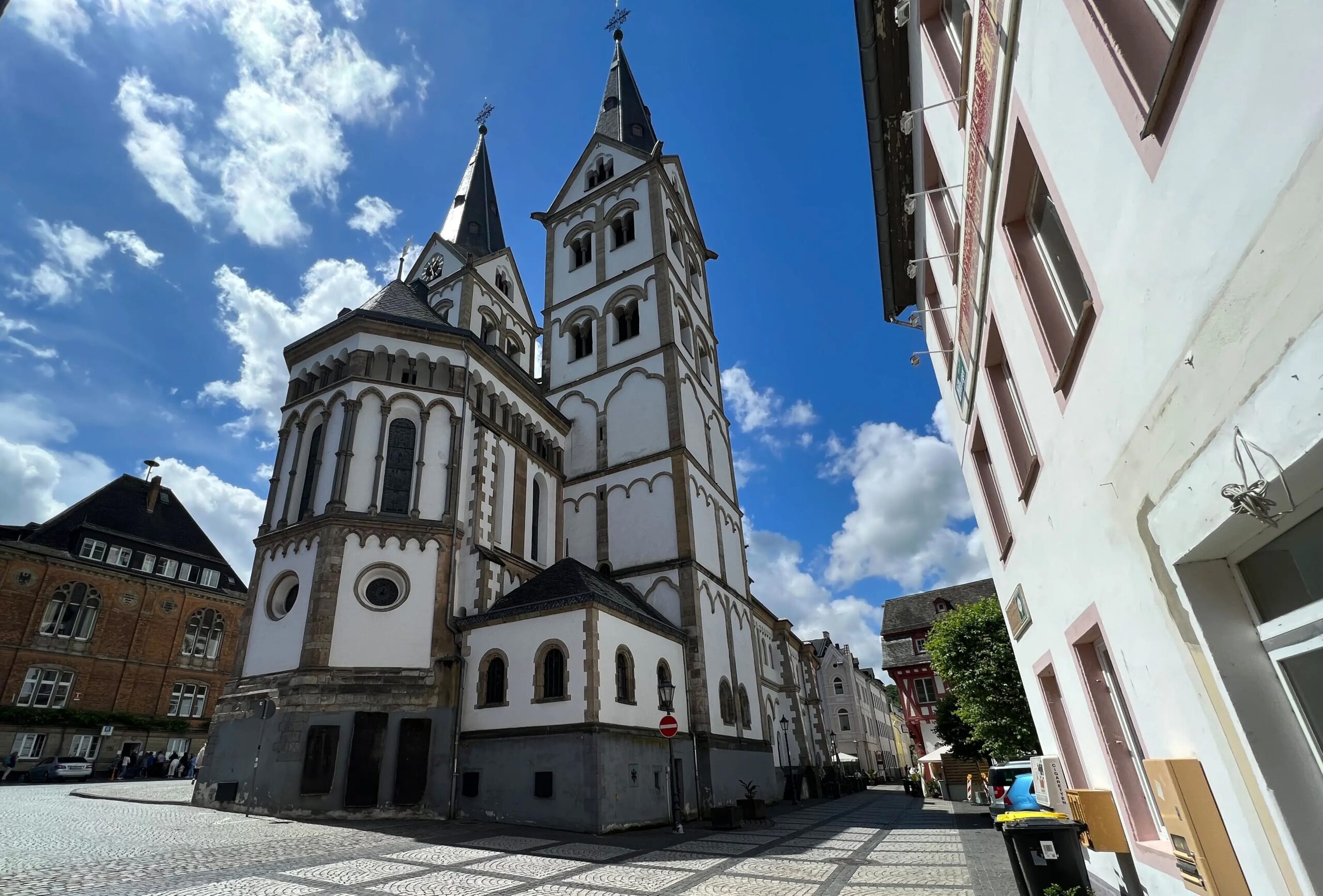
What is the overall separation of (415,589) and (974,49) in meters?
16.7

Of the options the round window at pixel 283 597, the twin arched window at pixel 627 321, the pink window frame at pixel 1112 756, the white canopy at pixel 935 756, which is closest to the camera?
the pink window frame at pixel 1112 756

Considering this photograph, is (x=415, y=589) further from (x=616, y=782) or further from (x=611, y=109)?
(x=611, y=109)

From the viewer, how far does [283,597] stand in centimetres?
1741

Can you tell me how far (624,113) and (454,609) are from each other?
31.3 metres

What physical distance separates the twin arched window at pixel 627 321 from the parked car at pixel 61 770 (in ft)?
95.9

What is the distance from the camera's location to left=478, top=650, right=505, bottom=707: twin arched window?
53.7ft

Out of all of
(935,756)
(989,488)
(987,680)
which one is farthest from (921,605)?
(989,488)

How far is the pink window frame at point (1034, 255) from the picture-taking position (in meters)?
4.03

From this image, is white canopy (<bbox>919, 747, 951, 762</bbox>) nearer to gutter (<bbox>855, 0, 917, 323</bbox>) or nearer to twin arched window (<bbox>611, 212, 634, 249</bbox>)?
gutter (<bbox>855, 0, 917, 323</bbox>)

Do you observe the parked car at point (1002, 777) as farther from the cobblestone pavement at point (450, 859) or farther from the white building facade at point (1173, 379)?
the white building facade at point (1173, 379)

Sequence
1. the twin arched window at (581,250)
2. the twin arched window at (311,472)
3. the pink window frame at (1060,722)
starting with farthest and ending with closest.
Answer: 1. the twin arched window at (581,250)
2. the twin arched window at (311,472)
3. the pink window frame at (1060,722)

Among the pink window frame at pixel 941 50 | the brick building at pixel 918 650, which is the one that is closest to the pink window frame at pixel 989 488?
the pink window frame at pixel 941 50

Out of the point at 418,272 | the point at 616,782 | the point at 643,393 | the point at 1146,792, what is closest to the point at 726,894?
the point at 1146,792

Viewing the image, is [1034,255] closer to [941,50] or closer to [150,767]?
[941,50]
